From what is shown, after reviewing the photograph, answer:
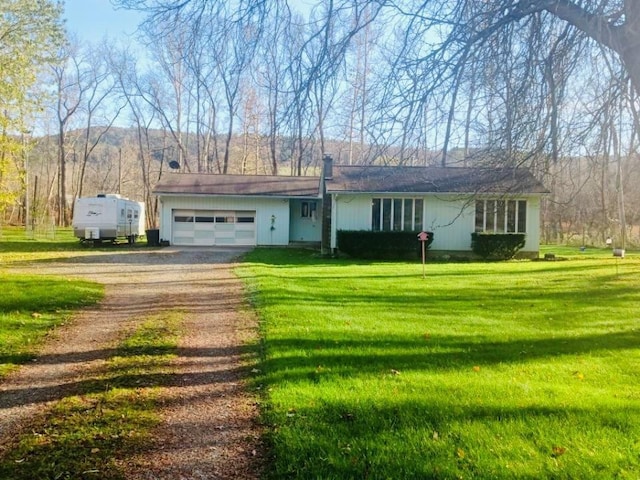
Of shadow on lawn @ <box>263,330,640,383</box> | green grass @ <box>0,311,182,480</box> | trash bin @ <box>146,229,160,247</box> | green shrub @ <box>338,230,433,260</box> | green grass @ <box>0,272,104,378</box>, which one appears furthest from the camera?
trash bin @ <box>146,229,160,247</box>

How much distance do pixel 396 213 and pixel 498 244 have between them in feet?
14.6

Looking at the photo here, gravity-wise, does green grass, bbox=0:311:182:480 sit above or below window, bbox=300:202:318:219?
below

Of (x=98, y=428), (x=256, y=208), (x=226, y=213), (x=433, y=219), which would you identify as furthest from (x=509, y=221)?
(x=98, y=428)

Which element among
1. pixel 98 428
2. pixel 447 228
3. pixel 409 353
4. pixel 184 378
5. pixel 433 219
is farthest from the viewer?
pixel 433 219

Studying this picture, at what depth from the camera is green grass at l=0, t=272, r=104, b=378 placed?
6051 mm

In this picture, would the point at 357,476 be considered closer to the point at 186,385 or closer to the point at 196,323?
the point at 186,385

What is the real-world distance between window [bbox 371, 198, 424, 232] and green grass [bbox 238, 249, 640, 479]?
35.2 feet

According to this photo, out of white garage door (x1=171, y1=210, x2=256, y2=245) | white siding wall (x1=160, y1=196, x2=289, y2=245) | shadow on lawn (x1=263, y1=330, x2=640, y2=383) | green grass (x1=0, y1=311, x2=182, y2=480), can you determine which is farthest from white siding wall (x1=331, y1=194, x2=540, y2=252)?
green grass (x1=0, y1=311, x2=182, y2=480)

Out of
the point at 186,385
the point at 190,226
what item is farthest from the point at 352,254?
the point at 186,385

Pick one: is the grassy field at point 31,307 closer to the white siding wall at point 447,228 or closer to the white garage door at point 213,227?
the white garage door at point 213,227

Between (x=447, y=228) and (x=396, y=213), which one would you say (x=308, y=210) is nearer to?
(x=396, y=213)

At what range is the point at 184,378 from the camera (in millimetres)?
5039

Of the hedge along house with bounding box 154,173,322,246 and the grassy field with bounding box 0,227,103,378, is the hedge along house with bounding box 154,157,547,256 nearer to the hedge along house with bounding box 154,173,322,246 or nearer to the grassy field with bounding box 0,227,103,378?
the hedge along house with bounding box 154,173,322,246

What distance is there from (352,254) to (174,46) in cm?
1637
